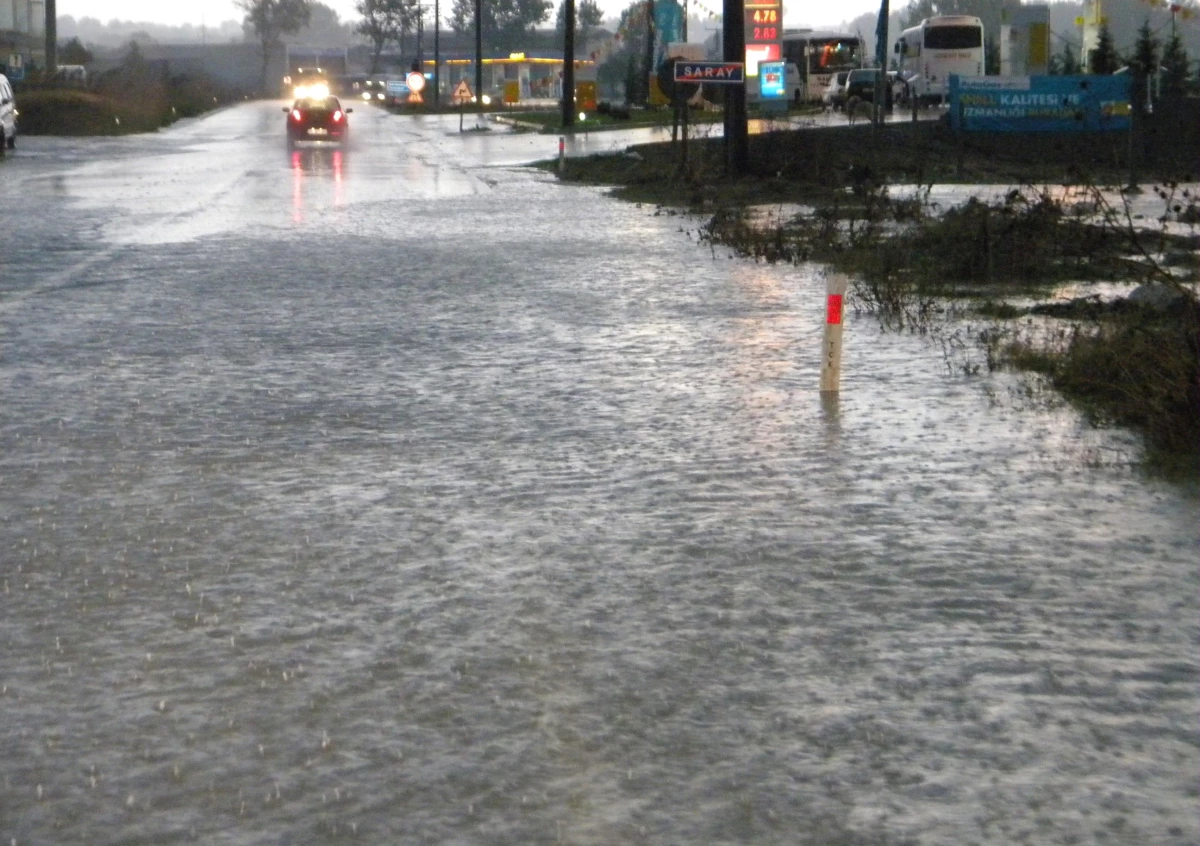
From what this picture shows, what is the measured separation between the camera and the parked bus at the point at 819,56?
80000mm

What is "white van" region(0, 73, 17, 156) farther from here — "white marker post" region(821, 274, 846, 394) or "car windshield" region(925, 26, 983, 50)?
"car windshield" region(925, 26, 983, 50)

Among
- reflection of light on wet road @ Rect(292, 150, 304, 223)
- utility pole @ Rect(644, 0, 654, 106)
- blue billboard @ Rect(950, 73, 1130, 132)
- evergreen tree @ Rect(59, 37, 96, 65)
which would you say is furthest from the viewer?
evergreen tree @ Rect(59, 37, 96, 65)

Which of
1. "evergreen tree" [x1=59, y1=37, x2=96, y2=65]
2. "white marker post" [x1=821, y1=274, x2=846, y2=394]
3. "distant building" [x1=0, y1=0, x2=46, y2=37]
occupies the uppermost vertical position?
"distant building" [x1=0, y1=0, x2=46, y2=37]

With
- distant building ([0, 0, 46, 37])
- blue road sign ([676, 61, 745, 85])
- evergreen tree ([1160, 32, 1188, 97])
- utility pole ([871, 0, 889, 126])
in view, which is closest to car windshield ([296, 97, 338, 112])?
utility pole ([871, 0, 889, 126])

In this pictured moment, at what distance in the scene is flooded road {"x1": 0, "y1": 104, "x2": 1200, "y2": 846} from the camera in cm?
476

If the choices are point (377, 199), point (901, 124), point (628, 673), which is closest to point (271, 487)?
point (628, 673)

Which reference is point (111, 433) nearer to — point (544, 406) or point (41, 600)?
point (544, 406)

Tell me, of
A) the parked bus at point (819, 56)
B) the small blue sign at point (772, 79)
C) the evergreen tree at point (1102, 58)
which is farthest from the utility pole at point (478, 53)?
the evergreen tree at point (1102, 58)

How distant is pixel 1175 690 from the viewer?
559 cm

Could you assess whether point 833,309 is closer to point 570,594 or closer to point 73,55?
point 570,594

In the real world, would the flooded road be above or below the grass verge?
below

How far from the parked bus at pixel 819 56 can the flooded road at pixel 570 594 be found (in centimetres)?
6793

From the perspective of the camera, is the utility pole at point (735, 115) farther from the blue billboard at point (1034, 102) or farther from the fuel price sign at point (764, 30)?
the fuel price sign at point (764, 30)

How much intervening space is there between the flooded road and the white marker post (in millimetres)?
248
